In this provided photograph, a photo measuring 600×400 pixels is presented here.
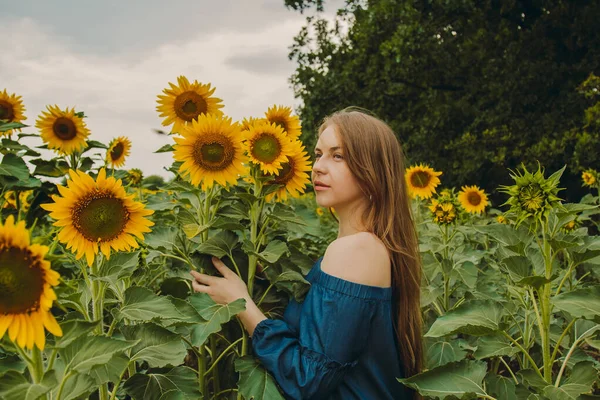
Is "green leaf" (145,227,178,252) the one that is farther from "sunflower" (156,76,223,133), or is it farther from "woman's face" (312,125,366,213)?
"woman's face" (312,125,366,213)

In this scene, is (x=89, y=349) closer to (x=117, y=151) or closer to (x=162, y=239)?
(x=162, y=239)

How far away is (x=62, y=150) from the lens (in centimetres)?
275

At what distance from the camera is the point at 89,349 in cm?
120

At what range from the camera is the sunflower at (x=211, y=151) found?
1.77 m

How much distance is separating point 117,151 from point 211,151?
1718 millimetres

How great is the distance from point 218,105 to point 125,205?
0.72 metres

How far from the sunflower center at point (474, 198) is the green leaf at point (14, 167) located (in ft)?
10.3

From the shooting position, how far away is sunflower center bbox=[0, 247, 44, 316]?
0.96 metres

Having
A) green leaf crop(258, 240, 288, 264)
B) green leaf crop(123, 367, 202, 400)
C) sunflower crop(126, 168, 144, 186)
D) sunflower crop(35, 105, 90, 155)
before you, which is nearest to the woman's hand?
green leaf crop(258, 240, 288, 264)

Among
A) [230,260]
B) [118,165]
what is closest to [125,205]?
[230,260]

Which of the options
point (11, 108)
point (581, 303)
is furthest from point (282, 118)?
point (11, 108)

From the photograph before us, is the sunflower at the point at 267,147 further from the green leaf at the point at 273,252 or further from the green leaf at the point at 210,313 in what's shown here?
the green leaf at the point at 210,313

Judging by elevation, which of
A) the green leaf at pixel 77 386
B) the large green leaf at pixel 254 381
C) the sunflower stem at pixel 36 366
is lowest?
the large green leaf at pixel 254 381

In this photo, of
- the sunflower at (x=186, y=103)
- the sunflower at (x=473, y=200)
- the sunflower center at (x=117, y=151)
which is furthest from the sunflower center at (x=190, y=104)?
the sunflower at (x=473, y=200)
